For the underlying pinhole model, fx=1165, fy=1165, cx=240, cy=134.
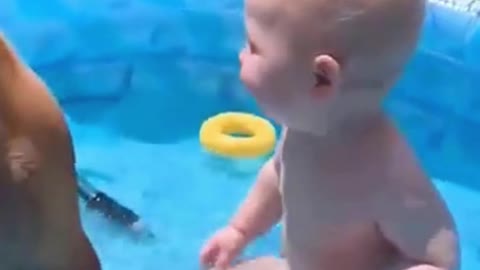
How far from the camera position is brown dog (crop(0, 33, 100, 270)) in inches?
35.4

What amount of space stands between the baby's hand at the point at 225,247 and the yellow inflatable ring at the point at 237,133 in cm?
41

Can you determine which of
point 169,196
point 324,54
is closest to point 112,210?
point 169,196

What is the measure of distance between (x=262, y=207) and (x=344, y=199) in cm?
16

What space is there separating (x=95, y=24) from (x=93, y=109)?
137mm

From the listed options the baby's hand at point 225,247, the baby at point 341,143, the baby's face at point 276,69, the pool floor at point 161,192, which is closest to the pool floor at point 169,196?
the pool floor at point 161,192

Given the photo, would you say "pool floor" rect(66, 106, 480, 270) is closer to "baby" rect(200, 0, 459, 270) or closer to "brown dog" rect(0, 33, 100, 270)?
"baby" rect(200, 0, 459, 270)

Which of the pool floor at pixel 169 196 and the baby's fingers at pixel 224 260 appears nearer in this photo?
the baby's fingers at pixel 224 260

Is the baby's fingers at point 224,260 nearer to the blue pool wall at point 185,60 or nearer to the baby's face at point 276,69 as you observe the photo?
the baby's face at point 276,69

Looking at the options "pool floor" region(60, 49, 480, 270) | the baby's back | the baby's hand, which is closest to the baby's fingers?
the baby's hand

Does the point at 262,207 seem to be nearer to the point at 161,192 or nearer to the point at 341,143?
the point at 341,143

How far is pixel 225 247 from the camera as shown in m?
1.30

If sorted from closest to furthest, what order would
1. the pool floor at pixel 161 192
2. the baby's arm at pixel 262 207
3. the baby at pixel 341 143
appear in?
the baby at pixel 341 143 < the baby's arm at pixel 262 207 < the pool floor at pixel 161 192

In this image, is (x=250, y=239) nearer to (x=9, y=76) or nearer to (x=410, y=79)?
(x=9, y=76)

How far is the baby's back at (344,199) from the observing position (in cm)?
112
